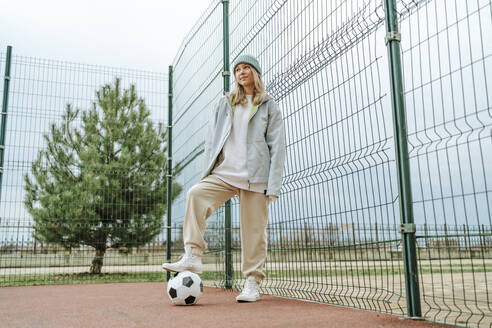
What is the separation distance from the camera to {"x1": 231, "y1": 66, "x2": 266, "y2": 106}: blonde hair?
10.6ft

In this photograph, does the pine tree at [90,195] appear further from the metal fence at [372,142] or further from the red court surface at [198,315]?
the red court surface at [198,315]

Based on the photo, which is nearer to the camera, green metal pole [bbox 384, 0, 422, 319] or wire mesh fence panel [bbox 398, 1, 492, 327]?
wire mesh fence panel [bbox 398, 1, 492, 327]

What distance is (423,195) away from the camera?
203 centimetres

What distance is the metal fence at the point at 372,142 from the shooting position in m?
1.82

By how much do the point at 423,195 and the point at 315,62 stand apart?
136 centimetres

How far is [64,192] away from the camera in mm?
6809

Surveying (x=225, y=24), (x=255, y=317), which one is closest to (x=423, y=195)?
(x=255, y=317)

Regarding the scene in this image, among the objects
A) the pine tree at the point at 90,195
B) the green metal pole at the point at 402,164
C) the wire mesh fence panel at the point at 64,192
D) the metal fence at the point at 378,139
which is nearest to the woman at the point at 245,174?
the metal fence at the point at 378,139

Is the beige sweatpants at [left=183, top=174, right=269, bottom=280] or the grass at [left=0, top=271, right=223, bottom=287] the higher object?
the beige sweatpants at [left=183, top=174, right=269, bottom=280]

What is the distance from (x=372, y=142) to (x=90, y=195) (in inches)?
205

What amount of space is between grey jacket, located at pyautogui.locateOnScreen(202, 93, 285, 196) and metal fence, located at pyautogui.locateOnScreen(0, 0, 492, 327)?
19 centimetres

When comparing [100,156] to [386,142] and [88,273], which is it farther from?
[386,142]

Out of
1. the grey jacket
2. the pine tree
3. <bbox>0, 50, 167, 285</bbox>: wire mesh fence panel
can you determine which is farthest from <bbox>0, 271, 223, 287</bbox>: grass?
the grey jacket

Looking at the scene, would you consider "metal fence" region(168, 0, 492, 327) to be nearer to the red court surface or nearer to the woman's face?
the red court surface
